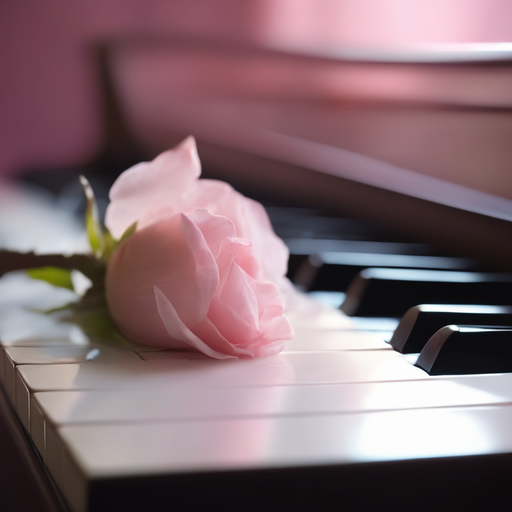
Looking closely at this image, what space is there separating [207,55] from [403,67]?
1.84 meters

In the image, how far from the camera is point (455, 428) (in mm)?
406

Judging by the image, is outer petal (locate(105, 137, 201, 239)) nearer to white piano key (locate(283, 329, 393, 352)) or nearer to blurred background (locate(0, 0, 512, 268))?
white piano key (locate(283, 329, 393, 352))

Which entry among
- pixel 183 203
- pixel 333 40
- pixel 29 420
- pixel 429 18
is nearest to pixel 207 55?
pixel 429 18

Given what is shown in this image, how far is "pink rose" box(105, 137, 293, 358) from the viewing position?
1.61 feet

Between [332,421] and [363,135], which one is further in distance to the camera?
[363,135]

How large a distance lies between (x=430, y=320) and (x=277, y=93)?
5.53ft

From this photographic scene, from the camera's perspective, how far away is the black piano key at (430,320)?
1.95 feet

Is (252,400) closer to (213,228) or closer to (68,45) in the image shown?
(213,228)

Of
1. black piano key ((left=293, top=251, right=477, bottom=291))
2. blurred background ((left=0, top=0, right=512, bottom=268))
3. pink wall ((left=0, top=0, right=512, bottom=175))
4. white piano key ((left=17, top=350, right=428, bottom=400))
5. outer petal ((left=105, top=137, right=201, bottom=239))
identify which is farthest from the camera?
pink wall ((left=0, top=0, right=512, bottom=175))

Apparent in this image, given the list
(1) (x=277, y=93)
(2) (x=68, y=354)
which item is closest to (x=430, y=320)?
(2) (x=68, y=354)

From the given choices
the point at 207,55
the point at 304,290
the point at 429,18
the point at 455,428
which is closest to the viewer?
the point at 455,428

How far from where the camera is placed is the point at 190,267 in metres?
0.49

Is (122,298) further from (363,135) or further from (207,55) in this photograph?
(207,55)

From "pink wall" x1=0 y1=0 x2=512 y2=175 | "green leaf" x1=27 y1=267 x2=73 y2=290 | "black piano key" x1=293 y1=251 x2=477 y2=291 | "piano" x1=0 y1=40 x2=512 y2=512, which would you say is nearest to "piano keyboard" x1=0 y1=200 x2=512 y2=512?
"piano" x1=0 y1=40 x2=512 y2=512
